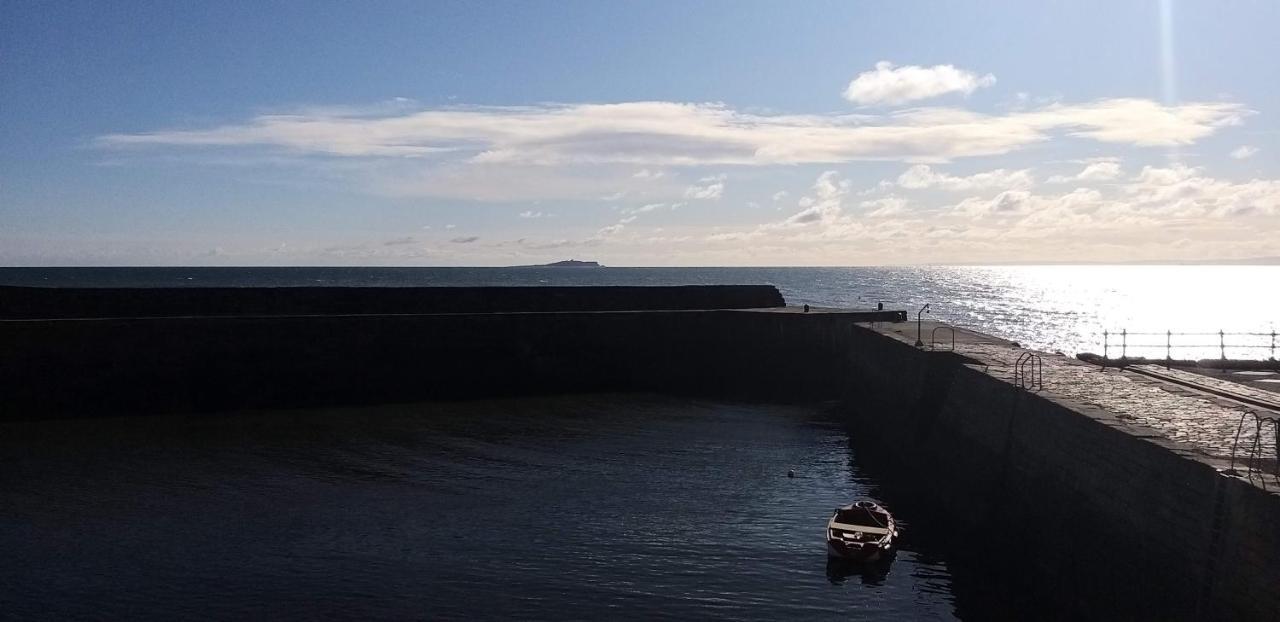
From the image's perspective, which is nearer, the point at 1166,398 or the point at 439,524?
the point at 1166,398

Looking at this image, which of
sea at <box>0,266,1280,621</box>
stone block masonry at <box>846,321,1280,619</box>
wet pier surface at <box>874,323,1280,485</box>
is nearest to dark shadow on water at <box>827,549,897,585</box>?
sea at <box>0,266,1280,621</box>

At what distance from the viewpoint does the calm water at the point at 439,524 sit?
14.9 meters

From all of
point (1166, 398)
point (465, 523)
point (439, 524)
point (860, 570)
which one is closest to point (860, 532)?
point (860, 570)

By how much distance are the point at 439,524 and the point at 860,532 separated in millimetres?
7972

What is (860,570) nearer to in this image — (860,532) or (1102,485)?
(860,532)

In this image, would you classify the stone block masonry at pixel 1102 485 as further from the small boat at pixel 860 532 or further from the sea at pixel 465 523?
the small boat at pixel 860 532

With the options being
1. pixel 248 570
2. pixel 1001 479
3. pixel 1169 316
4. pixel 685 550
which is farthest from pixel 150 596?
pixel 1169 316

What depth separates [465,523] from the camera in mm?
18469

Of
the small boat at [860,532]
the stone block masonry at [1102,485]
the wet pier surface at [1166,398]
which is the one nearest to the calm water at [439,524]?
the small boat at [860,532]

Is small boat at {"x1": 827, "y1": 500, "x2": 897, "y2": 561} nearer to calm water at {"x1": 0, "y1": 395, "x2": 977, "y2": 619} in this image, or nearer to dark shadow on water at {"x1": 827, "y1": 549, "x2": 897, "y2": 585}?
dark shadow on water at {"x1": 827, "y1": 549, "x2": 897, "y2": 585}

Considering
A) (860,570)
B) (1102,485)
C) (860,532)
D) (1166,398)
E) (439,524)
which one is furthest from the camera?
(439,524)

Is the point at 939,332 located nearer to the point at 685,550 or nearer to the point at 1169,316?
the point at 685,550

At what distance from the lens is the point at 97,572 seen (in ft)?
52.2

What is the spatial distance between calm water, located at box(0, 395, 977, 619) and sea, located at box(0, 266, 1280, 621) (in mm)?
61
